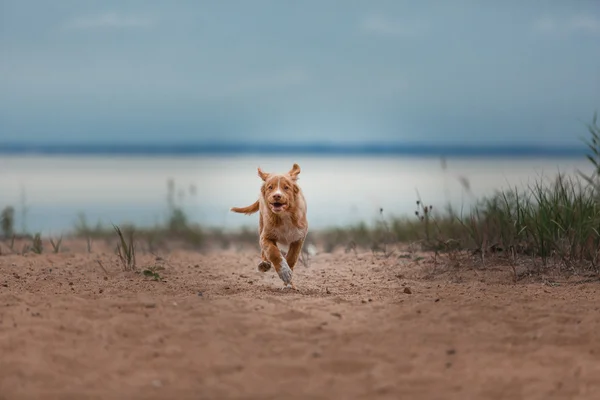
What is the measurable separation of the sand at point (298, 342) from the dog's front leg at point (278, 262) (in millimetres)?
145

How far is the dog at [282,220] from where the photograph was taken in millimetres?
7246

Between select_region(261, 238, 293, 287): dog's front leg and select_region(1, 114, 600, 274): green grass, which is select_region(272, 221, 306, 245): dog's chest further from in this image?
select_region(1, 114, 600, 274): green grass

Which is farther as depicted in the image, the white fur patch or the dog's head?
the white fur patch

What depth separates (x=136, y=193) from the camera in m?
28.8

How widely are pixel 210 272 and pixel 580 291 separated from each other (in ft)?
12.7

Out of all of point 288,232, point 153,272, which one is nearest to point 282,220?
point 288,232

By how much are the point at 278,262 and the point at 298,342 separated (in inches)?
80.0

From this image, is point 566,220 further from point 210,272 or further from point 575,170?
point 210,272

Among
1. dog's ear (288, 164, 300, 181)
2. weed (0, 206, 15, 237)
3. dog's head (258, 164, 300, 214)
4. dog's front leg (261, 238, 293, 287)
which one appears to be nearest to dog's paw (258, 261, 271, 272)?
dog's front leg (261, 238, 293, 287)

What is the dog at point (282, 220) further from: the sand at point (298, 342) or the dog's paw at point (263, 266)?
the sand at point (298, 342)

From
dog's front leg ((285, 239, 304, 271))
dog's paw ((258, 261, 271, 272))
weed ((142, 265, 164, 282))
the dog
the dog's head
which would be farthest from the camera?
weed ((142, 265, 164, 282))

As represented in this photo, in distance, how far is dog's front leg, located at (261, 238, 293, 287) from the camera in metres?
7.29

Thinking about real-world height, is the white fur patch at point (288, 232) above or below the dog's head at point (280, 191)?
below

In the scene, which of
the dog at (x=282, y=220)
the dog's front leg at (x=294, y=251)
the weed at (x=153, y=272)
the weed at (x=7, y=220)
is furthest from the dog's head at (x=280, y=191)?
the weed at (x=7, y=220)
